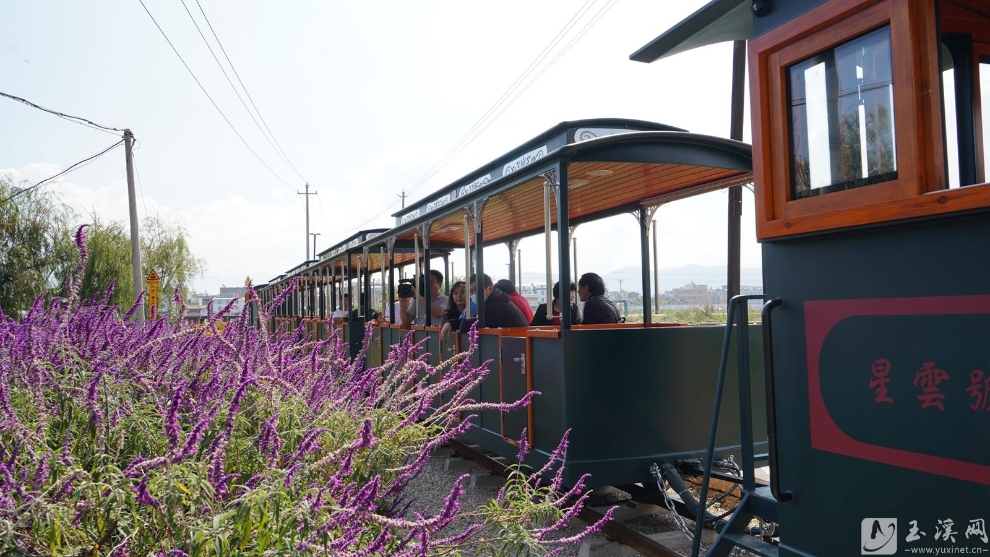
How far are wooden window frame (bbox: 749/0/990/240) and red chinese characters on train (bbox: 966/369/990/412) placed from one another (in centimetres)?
51

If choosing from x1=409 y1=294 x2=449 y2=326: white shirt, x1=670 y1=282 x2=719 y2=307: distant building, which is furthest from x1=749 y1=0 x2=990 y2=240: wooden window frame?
x1=409 y1=294 x2=449 y2=326: white shirt

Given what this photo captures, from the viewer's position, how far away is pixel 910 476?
92.9 inches

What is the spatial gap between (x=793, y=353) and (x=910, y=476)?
60 centimetres

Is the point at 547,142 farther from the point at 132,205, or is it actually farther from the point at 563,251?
the point at 132,205

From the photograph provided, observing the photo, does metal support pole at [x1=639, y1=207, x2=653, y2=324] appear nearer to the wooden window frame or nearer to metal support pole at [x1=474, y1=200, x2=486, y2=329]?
metal support pole at [x1=474, y1=200, x2=486, y2=329]

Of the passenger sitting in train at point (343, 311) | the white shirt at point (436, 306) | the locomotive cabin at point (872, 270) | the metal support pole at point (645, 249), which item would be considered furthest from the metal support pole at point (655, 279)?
the passenger sitting in train at point (343, 311)

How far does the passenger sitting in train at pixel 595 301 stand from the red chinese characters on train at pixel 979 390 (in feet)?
15.2

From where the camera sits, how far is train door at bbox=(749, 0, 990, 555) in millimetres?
2221

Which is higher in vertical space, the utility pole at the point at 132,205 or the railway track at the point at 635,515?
the utility pole at the point at 132,205

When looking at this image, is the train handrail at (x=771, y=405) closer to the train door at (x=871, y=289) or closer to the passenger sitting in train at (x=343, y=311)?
the train door at (x=871, y=289)

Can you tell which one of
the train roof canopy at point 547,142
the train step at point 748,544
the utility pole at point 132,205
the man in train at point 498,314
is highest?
the utility pole at point 132,205

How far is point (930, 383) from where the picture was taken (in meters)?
2.31

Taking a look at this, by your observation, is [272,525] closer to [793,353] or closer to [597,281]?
[793,353]

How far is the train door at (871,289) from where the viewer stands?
2221 millimetres
